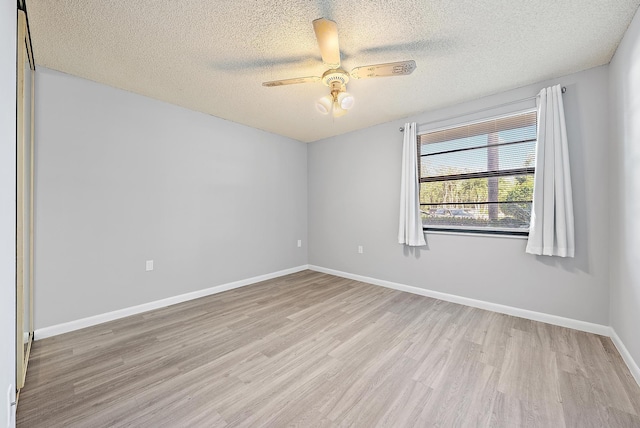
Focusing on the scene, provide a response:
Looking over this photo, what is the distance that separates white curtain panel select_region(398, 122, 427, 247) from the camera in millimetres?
3395

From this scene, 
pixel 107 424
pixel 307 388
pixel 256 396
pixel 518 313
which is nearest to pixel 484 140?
pixel 518 313

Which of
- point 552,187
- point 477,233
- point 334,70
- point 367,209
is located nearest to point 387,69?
point 334,70

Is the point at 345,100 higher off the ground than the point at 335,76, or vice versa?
the point at 335,76

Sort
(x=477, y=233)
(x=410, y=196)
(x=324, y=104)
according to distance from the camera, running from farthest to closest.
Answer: (x=410, y=196), (x=477, y=233), (x=324, y=104)

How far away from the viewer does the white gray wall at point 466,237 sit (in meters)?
2.36

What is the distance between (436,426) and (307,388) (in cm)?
77

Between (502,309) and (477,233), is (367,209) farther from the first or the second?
(502,309)

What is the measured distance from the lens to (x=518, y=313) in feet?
8.98

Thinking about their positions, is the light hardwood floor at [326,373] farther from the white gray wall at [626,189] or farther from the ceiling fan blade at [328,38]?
the ceiling fan blade at [328,38]

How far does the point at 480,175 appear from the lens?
304 centimetres

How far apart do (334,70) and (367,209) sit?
230 centimetres

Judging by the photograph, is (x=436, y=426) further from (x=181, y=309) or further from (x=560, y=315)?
(x=181, y=309)

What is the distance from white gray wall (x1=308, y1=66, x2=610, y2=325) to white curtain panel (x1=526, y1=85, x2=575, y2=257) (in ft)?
0.37
